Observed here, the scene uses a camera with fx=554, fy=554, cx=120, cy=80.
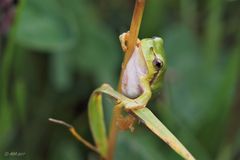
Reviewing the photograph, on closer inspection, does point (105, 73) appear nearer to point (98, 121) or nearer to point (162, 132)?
point (98, 121)

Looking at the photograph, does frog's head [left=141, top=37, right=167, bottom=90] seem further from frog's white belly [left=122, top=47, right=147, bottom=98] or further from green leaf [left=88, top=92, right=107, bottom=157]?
green leaf [left=88, top=92, right=107, bottom=157]

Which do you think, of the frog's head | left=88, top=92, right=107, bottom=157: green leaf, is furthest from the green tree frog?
left=88, top=92, right=107, bottom=157: green leaf

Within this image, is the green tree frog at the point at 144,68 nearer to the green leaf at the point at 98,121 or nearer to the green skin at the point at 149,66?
the green skin at the point at 149,66

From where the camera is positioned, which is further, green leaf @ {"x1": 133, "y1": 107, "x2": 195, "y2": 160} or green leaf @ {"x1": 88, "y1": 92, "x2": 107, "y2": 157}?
green leaf @ {"x1": 88, "y1": 92, "x2": 107, "y2": 157}

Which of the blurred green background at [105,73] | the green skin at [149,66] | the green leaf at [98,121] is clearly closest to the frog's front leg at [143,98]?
the green skin at [149,66]

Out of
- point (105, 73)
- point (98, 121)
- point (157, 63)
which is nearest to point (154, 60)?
point (157, 63)

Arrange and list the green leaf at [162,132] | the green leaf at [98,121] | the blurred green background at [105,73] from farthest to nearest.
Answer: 1. the blurred green background at [105,73]
2. the green leaf at [98,121]
3. the green leaf at [162,132]
